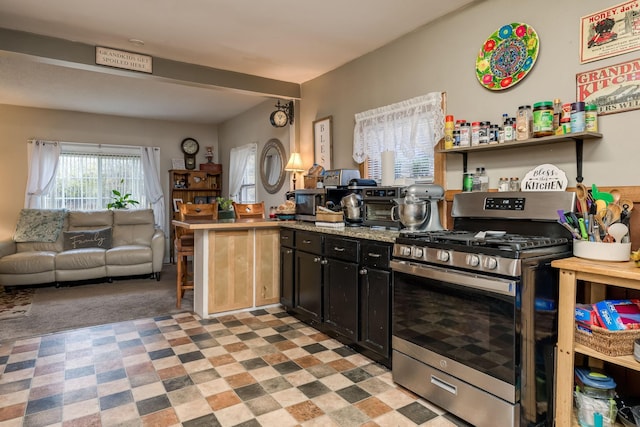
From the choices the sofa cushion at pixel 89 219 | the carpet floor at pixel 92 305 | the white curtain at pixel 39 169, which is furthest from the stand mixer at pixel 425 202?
the white curtain at pixel 39 169

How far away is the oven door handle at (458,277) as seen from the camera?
5.84 feet

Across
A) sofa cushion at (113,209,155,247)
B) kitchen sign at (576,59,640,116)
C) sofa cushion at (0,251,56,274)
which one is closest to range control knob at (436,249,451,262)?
kitchen sign at (576,59,640,116)

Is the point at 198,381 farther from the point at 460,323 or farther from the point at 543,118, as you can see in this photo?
the point at 543,118

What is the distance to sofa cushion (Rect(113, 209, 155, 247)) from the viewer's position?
18.9ft

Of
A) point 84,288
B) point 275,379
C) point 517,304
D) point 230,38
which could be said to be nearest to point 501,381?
point 517,304

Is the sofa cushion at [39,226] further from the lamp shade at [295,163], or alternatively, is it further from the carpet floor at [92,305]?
the lamp shade at [295,163]

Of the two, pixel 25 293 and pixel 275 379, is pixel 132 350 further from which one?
pixel 25 293

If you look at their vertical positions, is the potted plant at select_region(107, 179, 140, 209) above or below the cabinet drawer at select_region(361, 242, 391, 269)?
above

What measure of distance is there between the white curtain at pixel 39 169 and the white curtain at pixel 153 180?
1335 mm

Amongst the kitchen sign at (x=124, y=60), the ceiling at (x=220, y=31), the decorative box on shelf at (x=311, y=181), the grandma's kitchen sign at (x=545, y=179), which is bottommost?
the grandma's kitchen sign at (x=545, y=179)

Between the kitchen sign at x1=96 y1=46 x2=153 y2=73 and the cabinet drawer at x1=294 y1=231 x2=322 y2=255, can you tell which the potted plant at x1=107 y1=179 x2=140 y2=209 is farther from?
the cabinet drawer at x1=294 y1=231 x2=322 y2=255

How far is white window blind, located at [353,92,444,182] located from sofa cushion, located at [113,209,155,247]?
3543 mm

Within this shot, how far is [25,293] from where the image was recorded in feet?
15.3

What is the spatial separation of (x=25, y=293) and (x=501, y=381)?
516 cm
